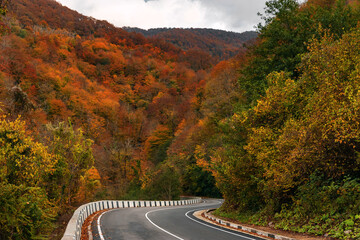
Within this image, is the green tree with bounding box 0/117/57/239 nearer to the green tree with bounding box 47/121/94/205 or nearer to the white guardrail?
the white guardrail

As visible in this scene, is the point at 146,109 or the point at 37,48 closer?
the point at 37,48

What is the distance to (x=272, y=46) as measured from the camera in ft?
68.4

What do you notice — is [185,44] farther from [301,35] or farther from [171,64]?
[301,35]

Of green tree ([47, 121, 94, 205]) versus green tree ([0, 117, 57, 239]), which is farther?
green tree ([47, 121, 94, 205])

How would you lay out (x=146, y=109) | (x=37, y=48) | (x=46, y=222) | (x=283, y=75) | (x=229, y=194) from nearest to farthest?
(x=46, y=222) → (x=283, y=75) → (x=229, y=194) → (x=37, y=48) → (x=146, y=109)

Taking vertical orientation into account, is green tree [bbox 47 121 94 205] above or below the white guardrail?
above

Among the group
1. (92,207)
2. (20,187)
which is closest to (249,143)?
(20,187)

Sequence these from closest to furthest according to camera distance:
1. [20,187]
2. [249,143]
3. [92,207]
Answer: [20,187] → [249,143] → [92,207]

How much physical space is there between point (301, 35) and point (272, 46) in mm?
2014

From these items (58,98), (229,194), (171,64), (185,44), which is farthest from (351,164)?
(185,44)

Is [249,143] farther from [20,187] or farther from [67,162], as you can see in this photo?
[67,162]

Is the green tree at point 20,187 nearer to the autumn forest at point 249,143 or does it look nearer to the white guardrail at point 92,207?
the autumn forest at point 249,143

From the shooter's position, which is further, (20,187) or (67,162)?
(67,162)

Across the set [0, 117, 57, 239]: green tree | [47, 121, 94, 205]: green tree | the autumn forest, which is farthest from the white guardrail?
[47, 121, 94, 205]: green tree
